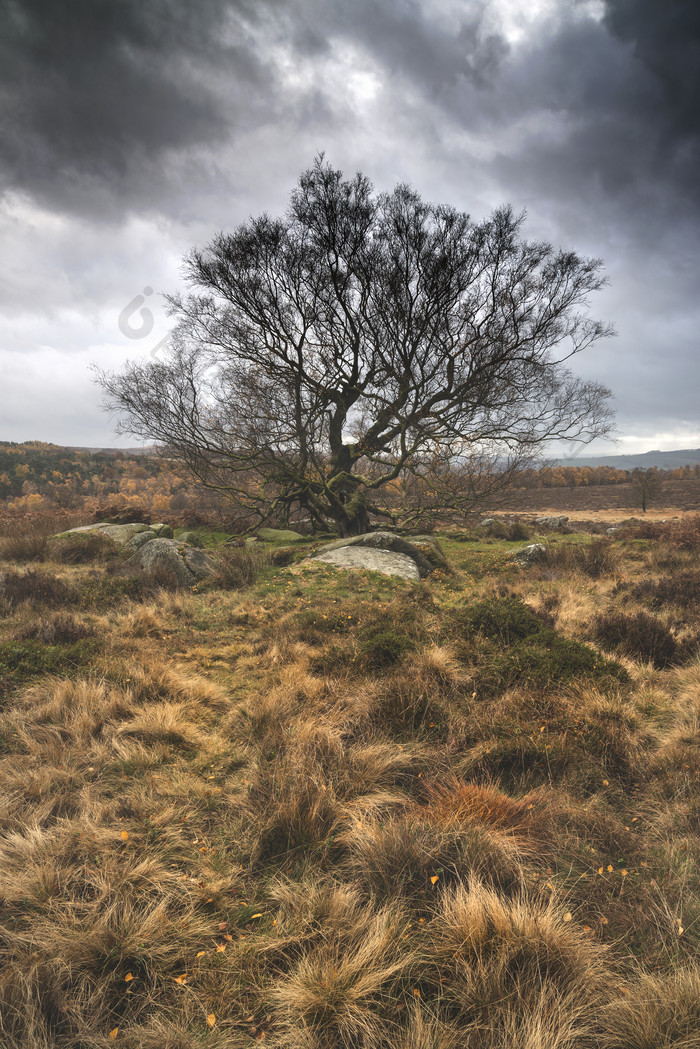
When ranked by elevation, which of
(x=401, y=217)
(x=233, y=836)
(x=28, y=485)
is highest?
(x=401, y=217)

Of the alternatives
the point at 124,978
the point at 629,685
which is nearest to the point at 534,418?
the point at 629,685

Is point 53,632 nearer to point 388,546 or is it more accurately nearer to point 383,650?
point 383,650

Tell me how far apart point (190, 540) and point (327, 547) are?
17.1 feet

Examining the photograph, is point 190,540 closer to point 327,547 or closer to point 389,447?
point 327,547

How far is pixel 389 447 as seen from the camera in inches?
535

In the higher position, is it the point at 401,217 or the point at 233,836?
the point at 401,217

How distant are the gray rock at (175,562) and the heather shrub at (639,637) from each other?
26.3 feet

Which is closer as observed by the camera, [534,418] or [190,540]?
[534,418]

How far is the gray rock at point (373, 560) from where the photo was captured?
33.9ft

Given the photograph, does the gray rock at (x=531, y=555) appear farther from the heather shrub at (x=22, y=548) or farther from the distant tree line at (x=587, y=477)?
the distant tree line at (x=587, y=477)

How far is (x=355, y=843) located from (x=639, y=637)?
4764 millimetres

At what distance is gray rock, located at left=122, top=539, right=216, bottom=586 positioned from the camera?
9539 millimetres

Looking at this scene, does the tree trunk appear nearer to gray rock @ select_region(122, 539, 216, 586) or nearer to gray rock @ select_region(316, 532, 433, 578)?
gray rock @ select_region(316, 532, 433, 578)

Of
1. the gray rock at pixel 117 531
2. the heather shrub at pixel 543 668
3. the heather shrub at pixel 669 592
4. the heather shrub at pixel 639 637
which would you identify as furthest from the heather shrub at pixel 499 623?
the gray rock at pixel 117 531
